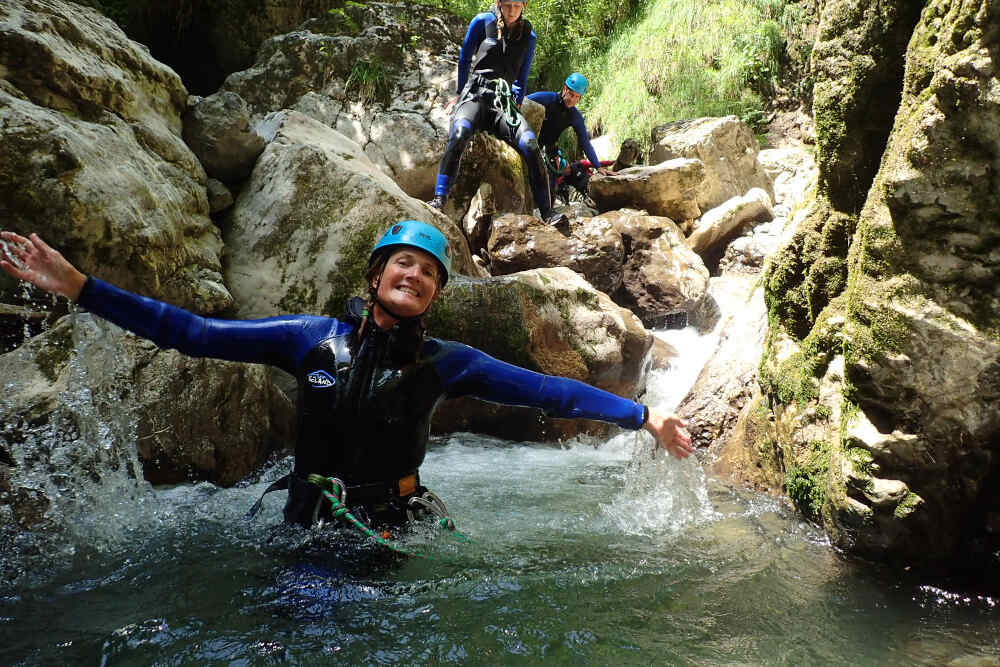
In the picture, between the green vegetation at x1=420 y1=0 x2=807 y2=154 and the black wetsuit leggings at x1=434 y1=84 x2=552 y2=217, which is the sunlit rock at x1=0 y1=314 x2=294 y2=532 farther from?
the green vegetation at x1=420 y1=0 x2=807 y2=154

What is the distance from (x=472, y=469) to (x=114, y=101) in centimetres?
364

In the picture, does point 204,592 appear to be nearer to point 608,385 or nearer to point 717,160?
point 608,385

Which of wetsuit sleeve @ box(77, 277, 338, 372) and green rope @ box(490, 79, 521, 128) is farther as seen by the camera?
green rope @ box(490, 79, 521, 128)

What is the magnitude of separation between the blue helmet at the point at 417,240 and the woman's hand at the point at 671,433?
107 centimetres

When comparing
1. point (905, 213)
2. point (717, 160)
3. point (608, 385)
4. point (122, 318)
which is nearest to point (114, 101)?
point (122, 318)

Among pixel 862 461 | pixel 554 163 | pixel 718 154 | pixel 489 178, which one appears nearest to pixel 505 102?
pixel 489 178

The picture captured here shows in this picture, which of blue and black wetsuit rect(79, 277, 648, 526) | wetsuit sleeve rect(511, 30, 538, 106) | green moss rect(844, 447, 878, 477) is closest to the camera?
blue and black wetsuit rect(79, 277, 648, 526)

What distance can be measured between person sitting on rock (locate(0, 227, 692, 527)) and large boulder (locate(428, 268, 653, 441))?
8.43 ft

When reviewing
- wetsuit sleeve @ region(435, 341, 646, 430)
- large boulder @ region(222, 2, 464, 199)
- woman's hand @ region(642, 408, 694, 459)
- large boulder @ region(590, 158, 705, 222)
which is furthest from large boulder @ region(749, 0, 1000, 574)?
large boulder @ region(590, 158, 705, 222)

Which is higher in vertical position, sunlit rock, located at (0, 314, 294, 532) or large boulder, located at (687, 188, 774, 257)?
large boulder, located at (687, 188, 774, 257)

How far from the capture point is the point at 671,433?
8.18 ft

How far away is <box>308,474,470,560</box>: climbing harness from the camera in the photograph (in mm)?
2252

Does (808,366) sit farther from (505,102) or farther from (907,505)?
(505,102)

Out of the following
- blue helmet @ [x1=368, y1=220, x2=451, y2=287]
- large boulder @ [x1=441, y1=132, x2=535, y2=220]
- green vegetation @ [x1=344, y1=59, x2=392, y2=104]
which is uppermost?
green vegetation @ [x1=344, y1=59, x2=392, y2=104]
